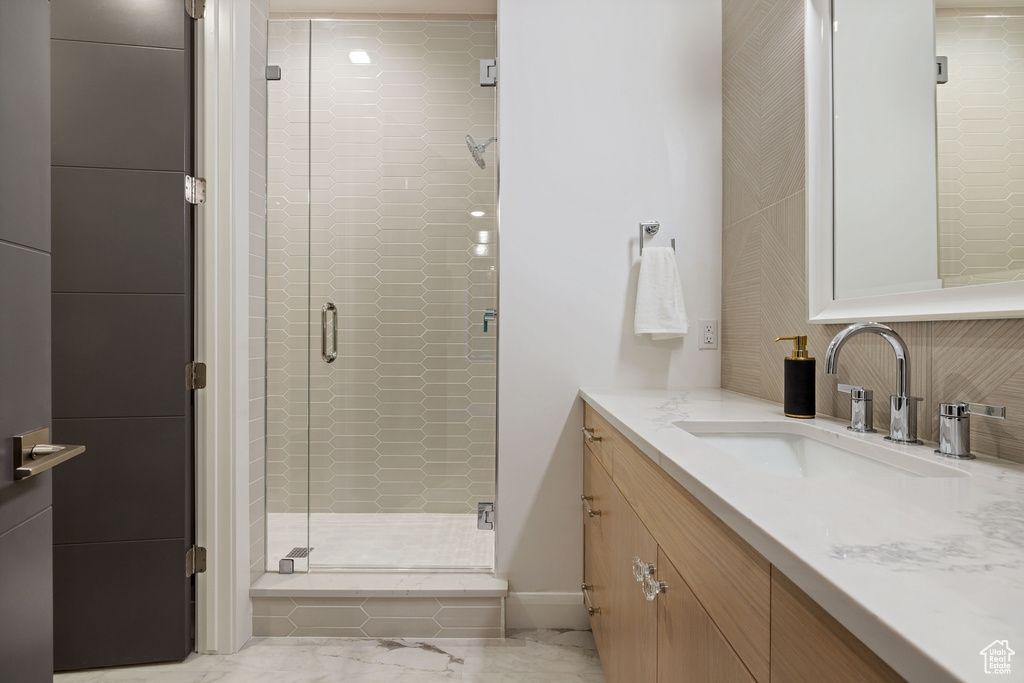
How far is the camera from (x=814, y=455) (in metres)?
1.10

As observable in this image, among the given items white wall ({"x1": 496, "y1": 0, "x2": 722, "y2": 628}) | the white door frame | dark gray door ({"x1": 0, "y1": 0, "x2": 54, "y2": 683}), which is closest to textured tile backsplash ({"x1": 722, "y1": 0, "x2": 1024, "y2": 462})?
white wall ({"x1": 496, "y1": 0, "x2": 722, "y2": 628})

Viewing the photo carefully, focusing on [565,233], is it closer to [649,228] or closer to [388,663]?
[649,228]

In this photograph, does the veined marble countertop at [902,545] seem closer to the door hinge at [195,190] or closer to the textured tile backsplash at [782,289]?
the textured tile backsplash at [782,289]

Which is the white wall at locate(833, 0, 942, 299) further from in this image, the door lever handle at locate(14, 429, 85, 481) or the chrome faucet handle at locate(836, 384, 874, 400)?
the door lever handle at locate(14, 429, 85, 481)

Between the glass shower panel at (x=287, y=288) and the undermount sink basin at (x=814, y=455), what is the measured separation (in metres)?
1.44

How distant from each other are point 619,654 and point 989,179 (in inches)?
47.3

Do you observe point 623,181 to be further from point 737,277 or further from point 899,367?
point 899,367

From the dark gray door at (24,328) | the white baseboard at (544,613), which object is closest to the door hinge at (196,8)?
the dark gray door at (24,328)

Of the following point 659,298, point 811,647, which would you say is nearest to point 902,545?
point 811,647

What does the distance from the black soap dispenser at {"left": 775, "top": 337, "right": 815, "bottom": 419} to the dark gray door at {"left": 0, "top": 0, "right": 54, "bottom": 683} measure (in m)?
1.45

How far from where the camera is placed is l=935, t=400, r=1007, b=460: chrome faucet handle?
2.79 ft

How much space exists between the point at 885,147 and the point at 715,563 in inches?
38.7

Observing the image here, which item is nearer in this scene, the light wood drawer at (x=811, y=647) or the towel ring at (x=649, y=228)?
the light wood drawer at (x=811, y=647)

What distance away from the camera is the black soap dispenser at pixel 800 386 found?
4.03ft
